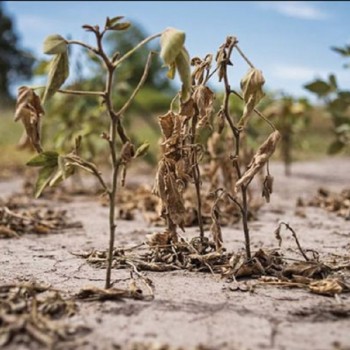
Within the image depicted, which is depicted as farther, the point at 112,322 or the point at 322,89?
the point at 322,89

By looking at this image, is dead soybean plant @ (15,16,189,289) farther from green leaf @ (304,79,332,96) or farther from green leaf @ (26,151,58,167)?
green leaf @ (304,79,332,96)

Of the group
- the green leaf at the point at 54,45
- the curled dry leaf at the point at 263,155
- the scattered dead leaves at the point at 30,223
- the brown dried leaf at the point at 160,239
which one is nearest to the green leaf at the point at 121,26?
the green leaf at the point at 54,45

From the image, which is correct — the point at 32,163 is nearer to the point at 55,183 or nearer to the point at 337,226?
the point at 55,183

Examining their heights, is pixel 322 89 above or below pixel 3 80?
below

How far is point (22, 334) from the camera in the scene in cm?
142

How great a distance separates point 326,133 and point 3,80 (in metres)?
20.6

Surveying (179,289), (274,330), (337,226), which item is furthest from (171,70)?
(337,226)

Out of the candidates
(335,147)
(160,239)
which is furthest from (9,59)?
(160,239)

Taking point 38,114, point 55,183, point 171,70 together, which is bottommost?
point 55,183

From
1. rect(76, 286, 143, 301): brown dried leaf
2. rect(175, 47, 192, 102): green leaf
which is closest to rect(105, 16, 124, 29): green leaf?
rect(175, 47, 192, 102): green leaf

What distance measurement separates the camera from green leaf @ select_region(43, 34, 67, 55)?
5.25ft

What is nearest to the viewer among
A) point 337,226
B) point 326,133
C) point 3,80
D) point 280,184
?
point 337,226

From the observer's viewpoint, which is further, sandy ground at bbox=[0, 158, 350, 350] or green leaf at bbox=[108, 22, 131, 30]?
green leaf at bbox=[108, 22, 131, 30]

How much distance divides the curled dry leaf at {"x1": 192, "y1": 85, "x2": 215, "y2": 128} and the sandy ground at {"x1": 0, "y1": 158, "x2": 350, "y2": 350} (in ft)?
1.69
